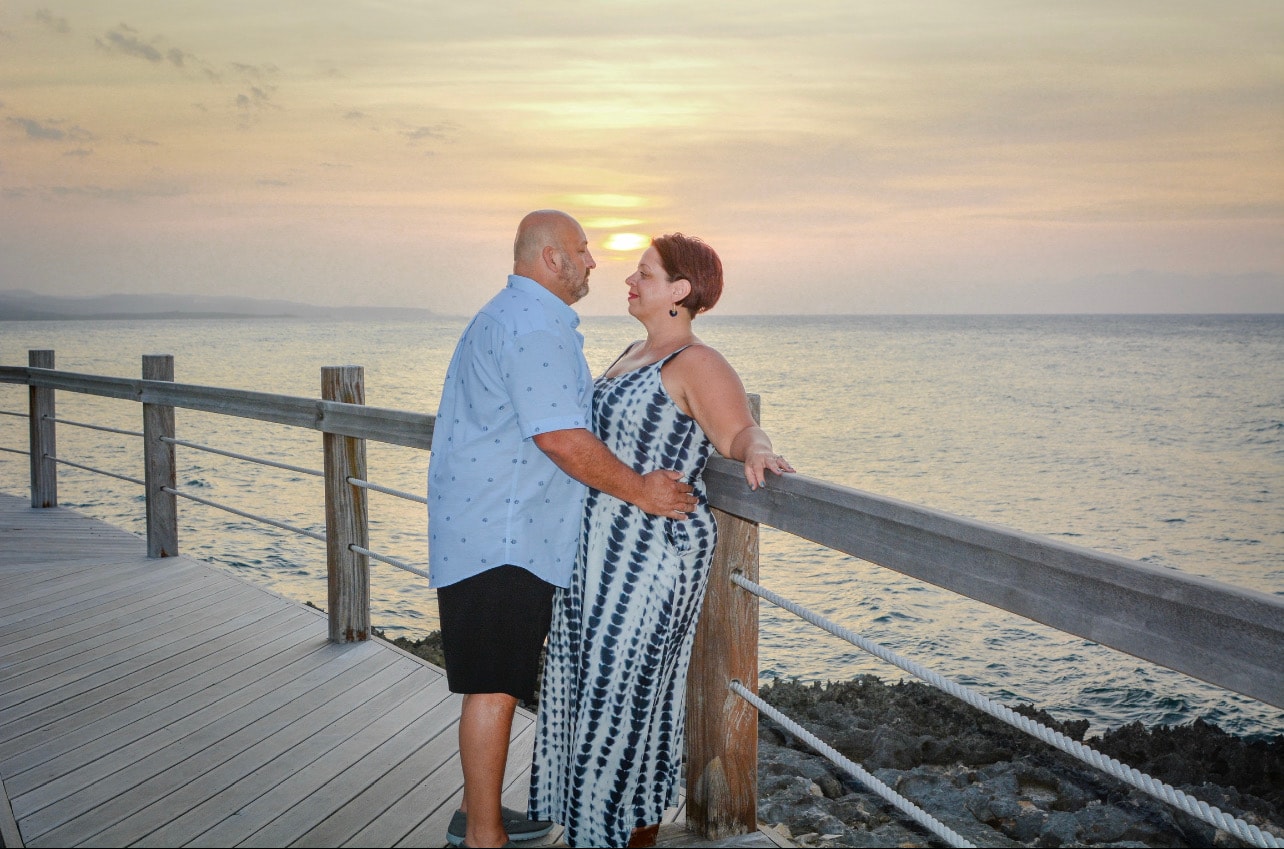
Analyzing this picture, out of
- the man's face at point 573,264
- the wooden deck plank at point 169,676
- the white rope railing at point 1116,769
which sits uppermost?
the man's face at point 573,264

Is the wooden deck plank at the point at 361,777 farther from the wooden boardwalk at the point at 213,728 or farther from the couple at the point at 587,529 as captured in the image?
the couple at the point at 587,529

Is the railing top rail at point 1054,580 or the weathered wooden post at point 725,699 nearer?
the railing top rail at point 1054,580

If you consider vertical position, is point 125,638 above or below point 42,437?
below

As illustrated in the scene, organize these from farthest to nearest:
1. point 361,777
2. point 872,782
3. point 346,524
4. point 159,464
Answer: point 159,464
point 346,524
point 361,777
point 872,782

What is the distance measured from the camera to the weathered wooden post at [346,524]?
405cm

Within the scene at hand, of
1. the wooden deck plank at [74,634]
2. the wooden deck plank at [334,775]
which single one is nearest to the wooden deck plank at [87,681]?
the wooden deck plank at [74,634]

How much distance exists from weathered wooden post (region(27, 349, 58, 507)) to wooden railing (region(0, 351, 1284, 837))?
2.31 metres

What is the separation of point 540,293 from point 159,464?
4050 mm

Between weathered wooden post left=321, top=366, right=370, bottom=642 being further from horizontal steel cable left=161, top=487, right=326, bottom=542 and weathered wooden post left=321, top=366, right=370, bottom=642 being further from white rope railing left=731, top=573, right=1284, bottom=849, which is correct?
white rope railing left=731, top=573, right=1284, bottom=849

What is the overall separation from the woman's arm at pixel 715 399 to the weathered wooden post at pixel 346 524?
219cm

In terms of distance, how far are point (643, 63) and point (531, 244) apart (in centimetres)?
2767

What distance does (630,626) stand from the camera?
2.25 m

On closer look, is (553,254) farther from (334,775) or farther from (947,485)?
(947,485)

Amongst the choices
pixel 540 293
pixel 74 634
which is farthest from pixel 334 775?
pixel 74 634
